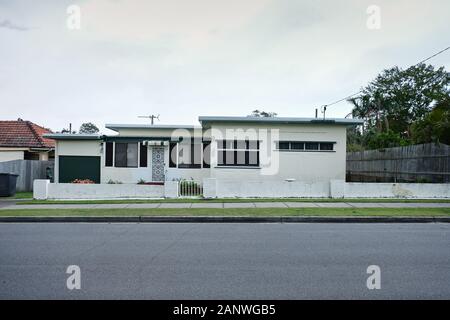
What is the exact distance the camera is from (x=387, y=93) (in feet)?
146

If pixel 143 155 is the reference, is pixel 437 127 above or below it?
above

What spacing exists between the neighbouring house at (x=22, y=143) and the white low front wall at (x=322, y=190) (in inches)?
547

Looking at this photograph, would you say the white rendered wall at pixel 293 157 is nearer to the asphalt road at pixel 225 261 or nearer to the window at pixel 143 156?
the window at pixel 143 156

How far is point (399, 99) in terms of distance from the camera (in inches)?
1694

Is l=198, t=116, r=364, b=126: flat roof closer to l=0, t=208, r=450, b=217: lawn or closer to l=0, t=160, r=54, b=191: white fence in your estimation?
l=0, t=208, r=450, b=217: lawn

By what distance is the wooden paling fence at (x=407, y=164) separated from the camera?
17.3m

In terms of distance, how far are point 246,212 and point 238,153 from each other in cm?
720

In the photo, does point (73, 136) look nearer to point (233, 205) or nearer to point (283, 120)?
point (233, 205)

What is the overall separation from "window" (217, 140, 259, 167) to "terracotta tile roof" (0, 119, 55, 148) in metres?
13.0

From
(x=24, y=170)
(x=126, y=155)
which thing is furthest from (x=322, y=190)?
(x=24, y=170)

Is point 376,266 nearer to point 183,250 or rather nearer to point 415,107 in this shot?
point 183,250

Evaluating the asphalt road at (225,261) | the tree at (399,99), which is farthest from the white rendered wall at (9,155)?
the tree at (399,99)
